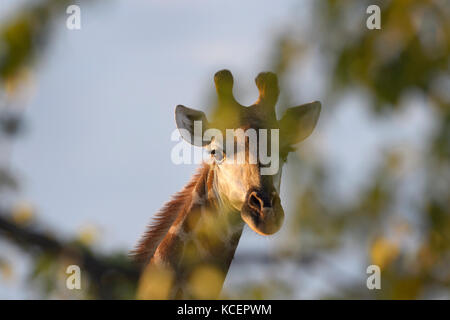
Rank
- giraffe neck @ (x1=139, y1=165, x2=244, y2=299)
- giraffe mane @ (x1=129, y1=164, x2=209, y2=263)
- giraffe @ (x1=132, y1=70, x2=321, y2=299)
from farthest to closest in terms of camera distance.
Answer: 1. giraffe mane @ (x1=129, y1=164, x2=209, y2=263)
2. giraffe neck @ (x1=139, y1=165, x2=244, y2=299)
3. giraffe @ (x1=132, y1=70, x2=321, y2=299)

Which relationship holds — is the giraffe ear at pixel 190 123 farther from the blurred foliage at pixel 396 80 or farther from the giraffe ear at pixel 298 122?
the blurred foliage at pixel 396 80

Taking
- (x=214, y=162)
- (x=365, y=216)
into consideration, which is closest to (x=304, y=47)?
(x=365, y=216)

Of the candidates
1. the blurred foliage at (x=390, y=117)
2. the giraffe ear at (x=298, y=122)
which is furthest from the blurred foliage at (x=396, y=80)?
the giraffe ear at (x=298, y=122)

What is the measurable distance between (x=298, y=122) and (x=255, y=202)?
3.61 ft

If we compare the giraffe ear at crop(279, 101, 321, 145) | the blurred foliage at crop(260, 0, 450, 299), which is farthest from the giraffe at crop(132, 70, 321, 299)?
the blurred foliage at crop(260, 0, 450, 299)

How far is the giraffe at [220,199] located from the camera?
5.30 m

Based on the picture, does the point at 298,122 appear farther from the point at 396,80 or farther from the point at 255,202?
the point at 396,80

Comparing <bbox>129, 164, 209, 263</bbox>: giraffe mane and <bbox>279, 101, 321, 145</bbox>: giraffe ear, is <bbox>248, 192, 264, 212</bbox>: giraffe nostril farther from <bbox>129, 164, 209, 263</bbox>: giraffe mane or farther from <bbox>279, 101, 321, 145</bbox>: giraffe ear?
<bbox>129, 164, 209, 263</bbox>: giraffe mane

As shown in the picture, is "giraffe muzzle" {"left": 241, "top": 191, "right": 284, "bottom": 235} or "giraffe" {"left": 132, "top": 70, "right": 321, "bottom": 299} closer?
"giraffe muzzle" {"left": 241, "top": 191, "right": 284, "bottom": 235}

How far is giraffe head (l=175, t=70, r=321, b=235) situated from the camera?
530cm

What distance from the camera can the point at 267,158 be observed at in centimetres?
559

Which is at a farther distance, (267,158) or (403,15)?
(403,15)
